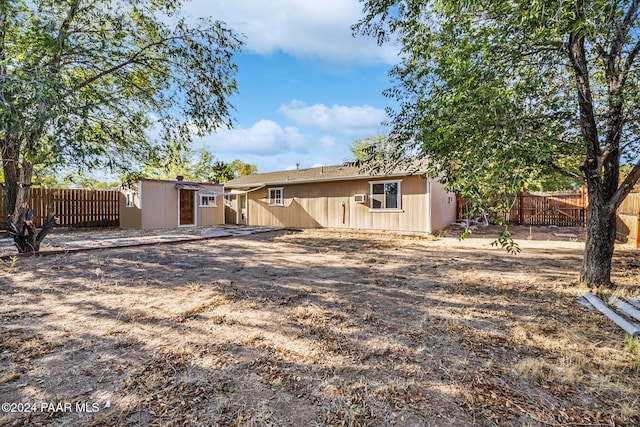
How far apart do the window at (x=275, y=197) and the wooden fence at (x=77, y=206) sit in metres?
7.48

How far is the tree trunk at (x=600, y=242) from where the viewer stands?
4.19 metres

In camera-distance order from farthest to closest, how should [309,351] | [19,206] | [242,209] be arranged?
[242,209] < [19,206] < [309,351]

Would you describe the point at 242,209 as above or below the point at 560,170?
below

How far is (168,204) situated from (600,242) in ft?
49.0

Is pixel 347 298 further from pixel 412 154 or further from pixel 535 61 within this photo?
pixel 535 61

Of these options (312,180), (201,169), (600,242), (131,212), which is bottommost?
(600,242)

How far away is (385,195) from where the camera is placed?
38.6 feet

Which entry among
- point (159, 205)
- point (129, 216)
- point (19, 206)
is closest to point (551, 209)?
point (159, 205)

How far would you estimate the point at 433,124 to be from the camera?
3758 millimetres

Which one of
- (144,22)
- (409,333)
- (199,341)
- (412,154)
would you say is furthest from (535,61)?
(144,22)

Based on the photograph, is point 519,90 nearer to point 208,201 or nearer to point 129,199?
point 208,201

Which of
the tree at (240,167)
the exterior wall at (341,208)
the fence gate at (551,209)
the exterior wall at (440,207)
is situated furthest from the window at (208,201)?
the tree at (240,167)

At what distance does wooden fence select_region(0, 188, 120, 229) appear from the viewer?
12.4 meters

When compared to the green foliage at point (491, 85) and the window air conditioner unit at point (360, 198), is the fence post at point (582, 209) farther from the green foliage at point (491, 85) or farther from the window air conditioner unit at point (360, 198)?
the green foliage at point (491, 85)
